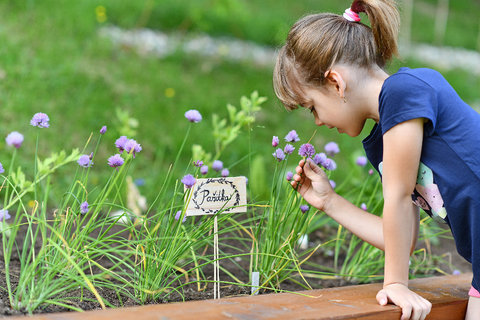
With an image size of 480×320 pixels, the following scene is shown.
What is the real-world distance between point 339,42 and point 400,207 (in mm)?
507

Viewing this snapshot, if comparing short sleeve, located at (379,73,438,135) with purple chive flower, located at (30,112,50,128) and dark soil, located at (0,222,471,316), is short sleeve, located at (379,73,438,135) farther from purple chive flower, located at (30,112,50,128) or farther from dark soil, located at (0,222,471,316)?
purple chive flower, located at (30,112,50,128)

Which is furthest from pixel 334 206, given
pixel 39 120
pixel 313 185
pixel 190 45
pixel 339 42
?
pixel 190 45

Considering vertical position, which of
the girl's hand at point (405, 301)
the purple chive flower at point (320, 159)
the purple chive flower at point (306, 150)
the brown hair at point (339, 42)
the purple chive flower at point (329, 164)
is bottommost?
the girl's hand at point (405, 301)

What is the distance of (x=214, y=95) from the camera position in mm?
4758

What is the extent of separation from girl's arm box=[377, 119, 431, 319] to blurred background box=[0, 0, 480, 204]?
1162 mm

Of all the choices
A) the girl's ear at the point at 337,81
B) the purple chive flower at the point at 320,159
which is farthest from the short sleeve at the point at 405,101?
the purple chive flower at the point at 320,159

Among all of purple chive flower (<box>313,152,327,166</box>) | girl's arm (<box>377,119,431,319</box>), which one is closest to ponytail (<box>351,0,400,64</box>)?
girl's arm (<box>377,119,431,319</box>)

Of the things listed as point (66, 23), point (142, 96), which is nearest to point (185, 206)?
point (142, 96)

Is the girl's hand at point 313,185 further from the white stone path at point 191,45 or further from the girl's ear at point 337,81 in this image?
the white stone path at point 191,45

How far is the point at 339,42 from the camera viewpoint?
5.44 ft

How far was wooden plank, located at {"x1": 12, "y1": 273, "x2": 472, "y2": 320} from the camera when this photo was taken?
4.22 feet

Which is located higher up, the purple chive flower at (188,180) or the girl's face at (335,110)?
the girl's face at (335,110)

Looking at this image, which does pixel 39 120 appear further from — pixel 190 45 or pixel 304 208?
pixel 190 45

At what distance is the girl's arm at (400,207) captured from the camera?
157 centimetres
